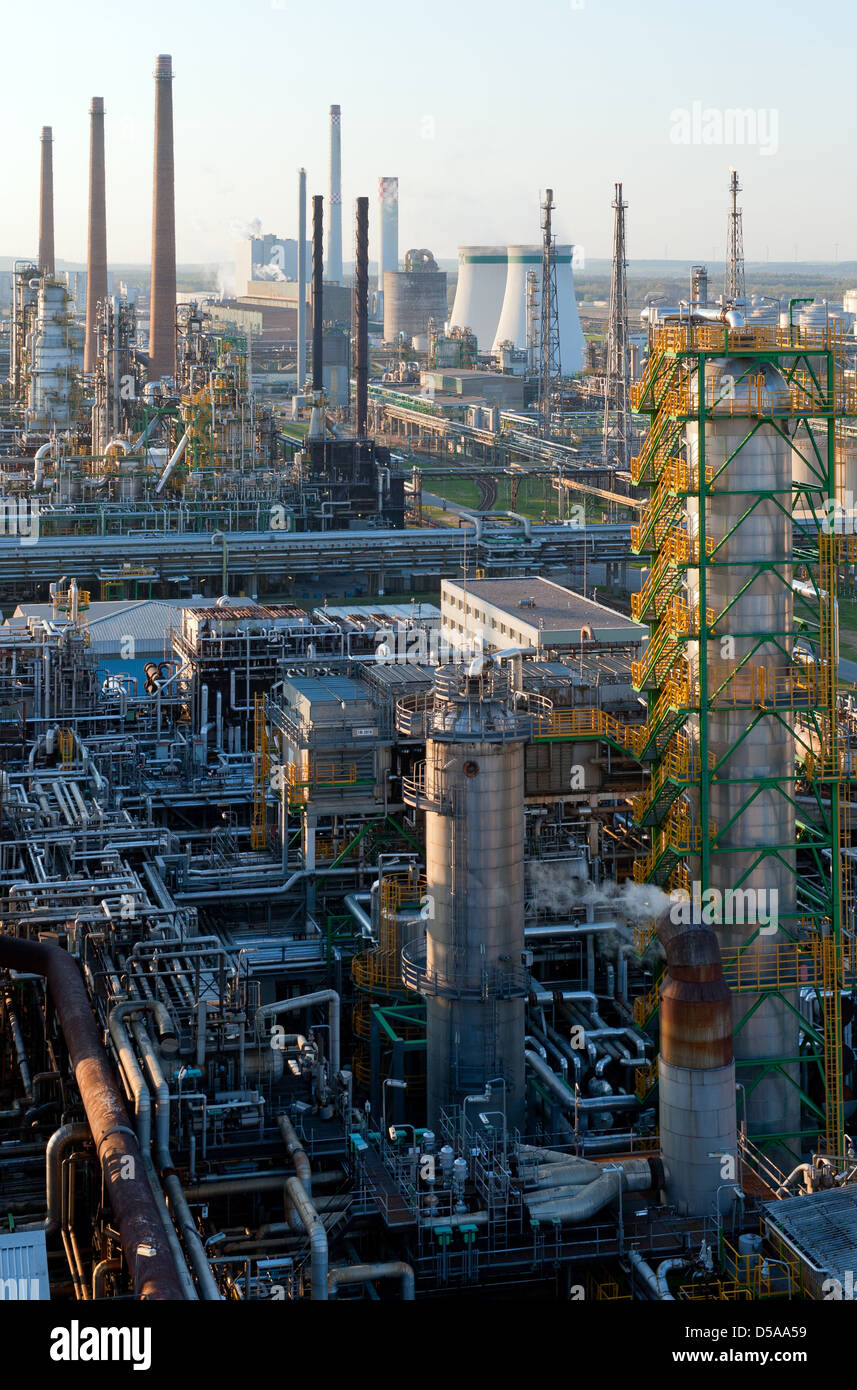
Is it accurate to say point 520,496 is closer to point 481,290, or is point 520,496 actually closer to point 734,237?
point 734,237

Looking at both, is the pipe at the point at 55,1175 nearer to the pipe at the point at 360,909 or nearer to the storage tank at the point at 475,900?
the storage tank at the point at 475,900

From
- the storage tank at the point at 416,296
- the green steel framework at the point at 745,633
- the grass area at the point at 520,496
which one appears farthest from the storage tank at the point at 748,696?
the storage tank at the point at 416,296

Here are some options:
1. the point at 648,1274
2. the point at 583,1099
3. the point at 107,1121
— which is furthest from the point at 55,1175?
the point at 583,1099

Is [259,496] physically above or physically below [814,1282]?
above

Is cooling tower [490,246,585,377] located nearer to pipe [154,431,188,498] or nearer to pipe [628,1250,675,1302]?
pipe [154,431,188,498]

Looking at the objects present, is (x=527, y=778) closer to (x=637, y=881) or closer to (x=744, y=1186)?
(x=637, y=881)

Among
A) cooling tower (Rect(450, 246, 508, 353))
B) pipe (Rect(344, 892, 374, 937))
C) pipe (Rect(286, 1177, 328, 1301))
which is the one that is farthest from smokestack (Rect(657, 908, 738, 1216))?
cooling tower (Rect(450, 246, 508, 353))

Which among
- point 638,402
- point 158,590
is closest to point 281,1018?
point 638,402
